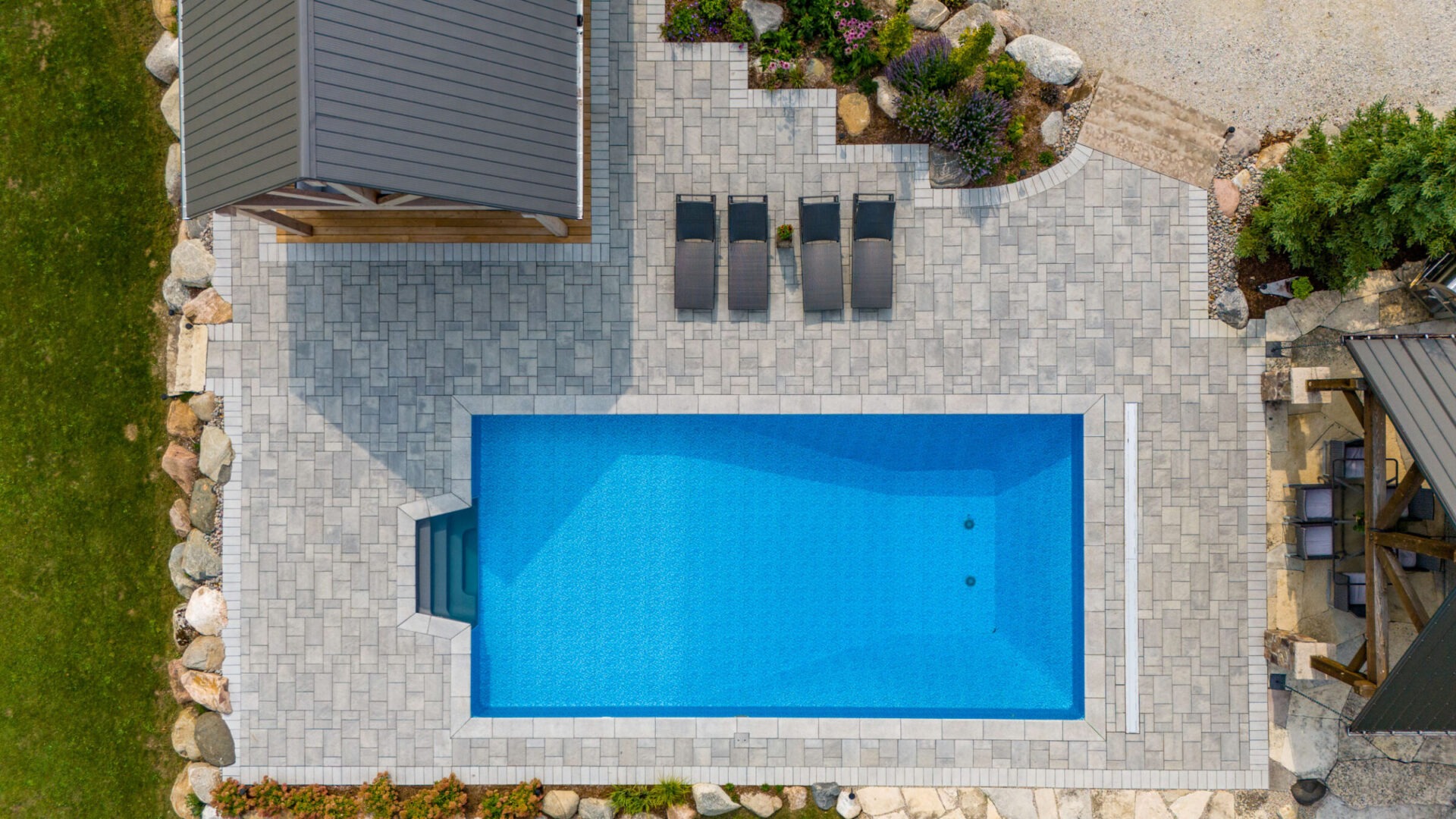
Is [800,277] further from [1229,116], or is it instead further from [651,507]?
[1229,116]

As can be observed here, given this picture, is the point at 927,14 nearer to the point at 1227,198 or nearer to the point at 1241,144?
the point at 1241,144

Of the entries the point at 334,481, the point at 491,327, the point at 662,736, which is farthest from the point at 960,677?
the point at 334,481

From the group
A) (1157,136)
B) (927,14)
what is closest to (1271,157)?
(1157,136)

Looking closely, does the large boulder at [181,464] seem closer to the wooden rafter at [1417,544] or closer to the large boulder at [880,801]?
the large boulder at [880,801]

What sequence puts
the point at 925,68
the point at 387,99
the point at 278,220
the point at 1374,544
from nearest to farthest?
the point at 387,99
the point at 1374,544
the point at 278,220
the point at 925,68

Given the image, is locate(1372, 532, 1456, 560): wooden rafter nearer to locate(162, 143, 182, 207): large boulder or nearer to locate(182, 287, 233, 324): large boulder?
locate(182, 287, 233, 324): large boulder

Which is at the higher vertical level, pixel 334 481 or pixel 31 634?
pixel 334 481

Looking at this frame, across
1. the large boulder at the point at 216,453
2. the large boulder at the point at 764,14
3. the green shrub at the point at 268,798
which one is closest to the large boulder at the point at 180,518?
the large boulder at the point at 216,453
